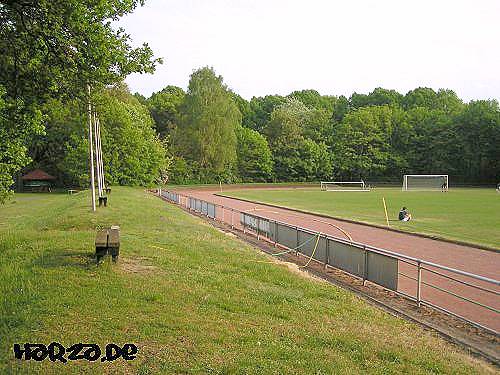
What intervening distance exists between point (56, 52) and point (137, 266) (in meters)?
4.96

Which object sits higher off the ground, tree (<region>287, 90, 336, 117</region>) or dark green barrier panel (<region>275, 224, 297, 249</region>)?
tree (<region>287, 90, 336, 117</region>)

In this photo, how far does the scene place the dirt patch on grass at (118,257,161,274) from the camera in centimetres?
979

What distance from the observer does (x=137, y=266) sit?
10.2m

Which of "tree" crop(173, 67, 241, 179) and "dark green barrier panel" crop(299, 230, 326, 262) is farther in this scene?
"tree" crop(173, 67, 241, 179)

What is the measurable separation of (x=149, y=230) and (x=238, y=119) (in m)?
71.6

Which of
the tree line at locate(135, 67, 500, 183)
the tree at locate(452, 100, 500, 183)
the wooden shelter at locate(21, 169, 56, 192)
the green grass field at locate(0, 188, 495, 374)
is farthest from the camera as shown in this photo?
the tree at locate(452, 100, 500, 183)

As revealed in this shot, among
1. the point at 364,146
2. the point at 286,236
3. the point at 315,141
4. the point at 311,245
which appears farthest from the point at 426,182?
the point at 311,245

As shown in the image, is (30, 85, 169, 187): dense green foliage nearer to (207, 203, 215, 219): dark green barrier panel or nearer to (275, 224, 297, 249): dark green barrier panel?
(207, 203, 215, 219): dark green barrier panel

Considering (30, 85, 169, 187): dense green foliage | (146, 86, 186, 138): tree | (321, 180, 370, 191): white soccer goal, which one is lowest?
(321, 180, 370, 191): white soccer goal

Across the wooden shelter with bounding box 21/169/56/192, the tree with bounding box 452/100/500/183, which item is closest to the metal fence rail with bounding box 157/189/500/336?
the wooden shelter with bounding box 21/169/56/192

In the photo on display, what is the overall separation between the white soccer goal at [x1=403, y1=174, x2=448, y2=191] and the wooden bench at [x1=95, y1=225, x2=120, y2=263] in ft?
247

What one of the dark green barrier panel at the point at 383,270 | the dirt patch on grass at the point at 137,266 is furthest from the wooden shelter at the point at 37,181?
the dark green barrier panel at the point at 383,270

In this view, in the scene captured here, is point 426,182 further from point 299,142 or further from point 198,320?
point 198,320

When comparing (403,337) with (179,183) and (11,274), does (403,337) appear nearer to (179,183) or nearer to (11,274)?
(11,274)
